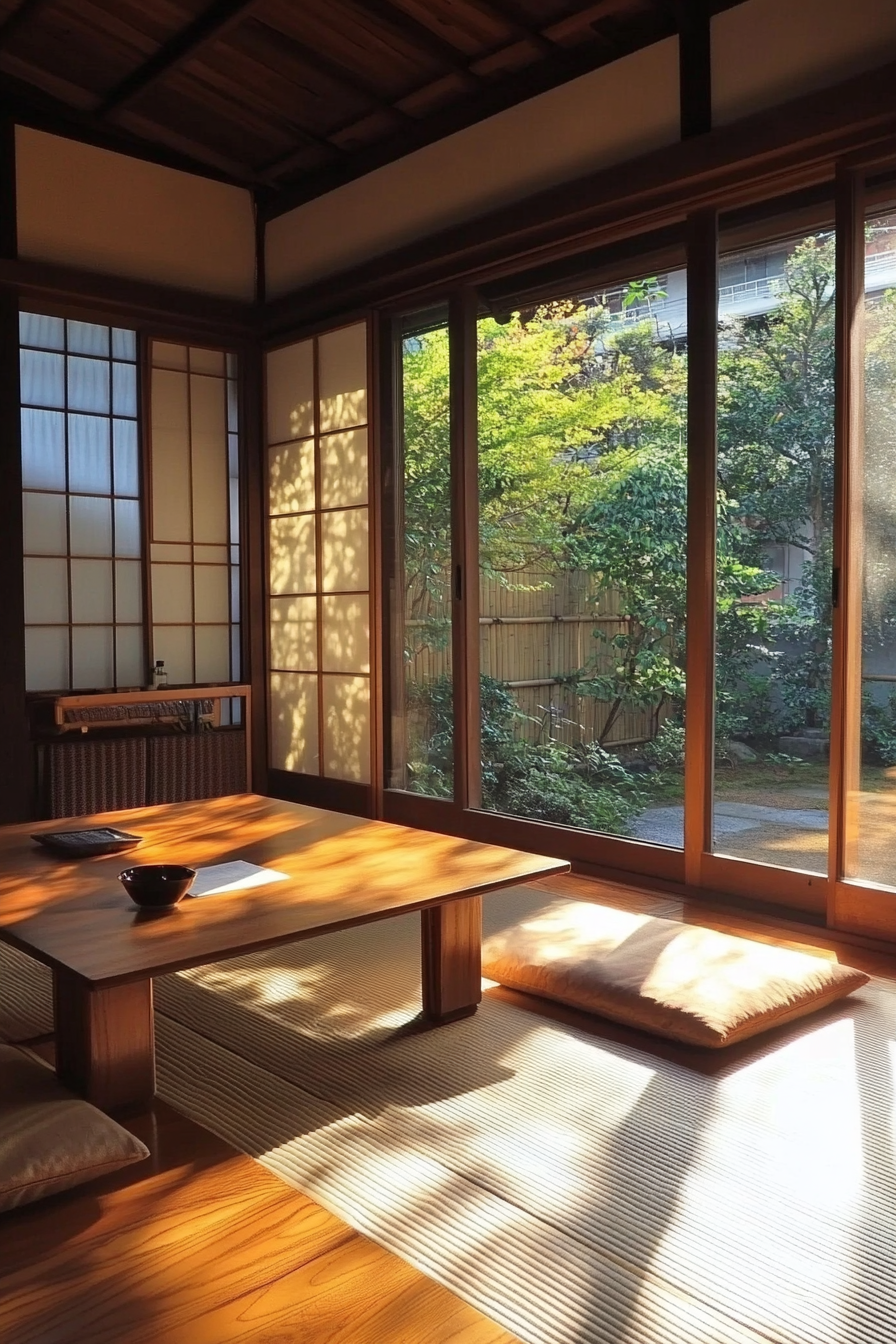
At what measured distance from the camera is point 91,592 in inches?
204

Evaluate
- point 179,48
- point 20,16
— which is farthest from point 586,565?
point 20,16

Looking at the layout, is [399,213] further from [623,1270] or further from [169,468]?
[623,1270]

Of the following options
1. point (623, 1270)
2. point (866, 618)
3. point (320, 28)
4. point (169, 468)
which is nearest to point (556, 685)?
point (169, 468)

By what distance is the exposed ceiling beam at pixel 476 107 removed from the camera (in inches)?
150

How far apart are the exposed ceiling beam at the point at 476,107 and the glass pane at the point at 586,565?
1.22 metres

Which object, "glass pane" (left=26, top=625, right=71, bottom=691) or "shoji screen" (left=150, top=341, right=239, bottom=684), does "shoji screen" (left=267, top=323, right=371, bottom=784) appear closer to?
"shoji screen" (left=150, top=341, right=239, bottom=684)

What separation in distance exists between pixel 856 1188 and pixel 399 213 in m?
4.20

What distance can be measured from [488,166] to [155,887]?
3343 millimetres

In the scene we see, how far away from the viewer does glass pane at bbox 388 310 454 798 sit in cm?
484

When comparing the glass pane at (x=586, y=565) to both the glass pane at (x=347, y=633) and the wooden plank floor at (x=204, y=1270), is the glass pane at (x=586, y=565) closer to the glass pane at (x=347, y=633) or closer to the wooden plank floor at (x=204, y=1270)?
the glass pane at (x=347, y=633)

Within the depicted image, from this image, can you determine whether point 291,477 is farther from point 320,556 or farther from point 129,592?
point 129,592

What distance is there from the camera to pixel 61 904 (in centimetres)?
220

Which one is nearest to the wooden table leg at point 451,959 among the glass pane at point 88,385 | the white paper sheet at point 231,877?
the white paper sheet at point 231,877

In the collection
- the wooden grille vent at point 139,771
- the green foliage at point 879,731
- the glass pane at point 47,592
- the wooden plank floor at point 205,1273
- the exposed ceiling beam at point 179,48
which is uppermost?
the exposed ceiling beam at point 179,48
